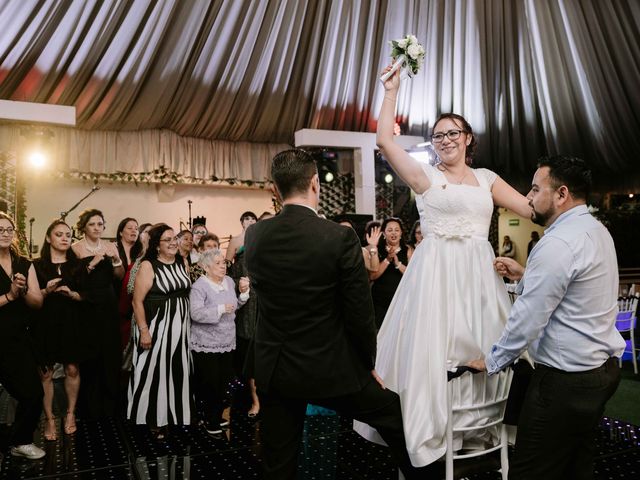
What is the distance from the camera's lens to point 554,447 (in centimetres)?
178

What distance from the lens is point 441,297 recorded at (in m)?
2.24

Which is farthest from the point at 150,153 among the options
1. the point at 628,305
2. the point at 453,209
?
the point at 453,209

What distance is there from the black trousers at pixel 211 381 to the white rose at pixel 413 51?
95.1 inches

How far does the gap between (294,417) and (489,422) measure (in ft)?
2.64

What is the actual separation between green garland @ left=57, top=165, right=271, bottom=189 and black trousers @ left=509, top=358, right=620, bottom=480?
823 centimetres

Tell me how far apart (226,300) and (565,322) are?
2554mm

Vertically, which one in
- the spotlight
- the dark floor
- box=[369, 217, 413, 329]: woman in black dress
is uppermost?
the spotlight

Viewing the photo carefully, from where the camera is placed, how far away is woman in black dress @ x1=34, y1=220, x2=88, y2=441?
379cm

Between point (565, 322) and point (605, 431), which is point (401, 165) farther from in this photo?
point (605, 431)

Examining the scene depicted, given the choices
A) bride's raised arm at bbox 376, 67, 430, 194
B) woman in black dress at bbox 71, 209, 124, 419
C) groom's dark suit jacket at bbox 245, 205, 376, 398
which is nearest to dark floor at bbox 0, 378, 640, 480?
woman in black dress at bbox 71, 209, 124, 419

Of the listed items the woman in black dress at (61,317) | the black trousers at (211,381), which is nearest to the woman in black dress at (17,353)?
the woman in black dress at (61,317)

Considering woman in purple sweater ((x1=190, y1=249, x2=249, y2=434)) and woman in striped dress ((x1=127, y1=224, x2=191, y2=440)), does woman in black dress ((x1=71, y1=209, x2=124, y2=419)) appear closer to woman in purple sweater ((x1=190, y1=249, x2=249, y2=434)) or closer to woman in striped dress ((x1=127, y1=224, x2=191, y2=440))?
woman in striped dress ((x1=127, y1=224, x2=191, y2=440))

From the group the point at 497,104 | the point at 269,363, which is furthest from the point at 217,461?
the point at 497,104

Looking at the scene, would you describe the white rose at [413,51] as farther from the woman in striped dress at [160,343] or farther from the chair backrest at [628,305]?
the chair backrest at [628,305]
